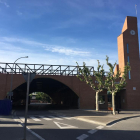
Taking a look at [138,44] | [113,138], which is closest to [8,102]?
[113,138]

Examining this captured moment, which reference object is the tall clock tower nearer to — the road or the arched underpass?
the arched underpass

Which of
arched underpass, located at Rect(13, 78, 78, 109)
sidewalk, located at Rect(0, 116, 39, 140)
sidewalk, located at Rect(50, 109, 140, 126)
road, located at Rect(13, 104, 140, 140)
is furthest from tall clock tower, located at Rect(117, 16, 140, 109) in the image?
sidewalk, located at Rect(0, 116, 39, 140)

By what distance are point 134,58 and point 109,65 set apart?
1408 centimetres

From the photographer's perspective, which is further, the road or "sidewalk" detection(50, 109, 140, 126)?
"sidewalk" detection(50, 109, 140, 126)

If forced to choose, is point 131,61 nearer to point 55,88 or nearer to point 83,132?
point 55,88

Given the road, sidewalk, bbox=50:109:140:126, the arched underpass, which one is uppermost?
the arched underpass

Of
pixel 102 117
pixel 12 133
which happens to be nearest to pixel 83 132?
pixel 12 133

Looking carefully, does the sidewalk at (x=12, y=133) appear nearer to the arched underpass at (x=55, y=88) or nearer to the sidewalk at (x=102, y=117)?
the sidewalk at (x=102, y=117)

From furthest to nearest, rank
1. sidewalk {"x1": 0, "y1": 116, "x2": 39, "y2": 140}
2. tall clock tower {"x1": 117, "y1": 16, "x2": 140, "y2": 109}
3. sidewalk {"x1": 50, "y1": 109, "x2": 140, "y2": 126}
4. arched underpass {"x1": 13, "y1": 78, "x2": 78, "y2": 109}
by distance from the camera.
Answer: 1. arched underpass {"x1": 13, "y1": 78, "x2": 78, "y2": 109}
2. tall clock tower {"x1": 117, "y1": 16, "x2": 140, "y2": 109}
3. sidewalk {"x1": 50, "y1": 109, "x2": 140, "y2": 126}
4. sidewalk {"x1": 0, "y1": 116, "x2": 39, "y2": 140}

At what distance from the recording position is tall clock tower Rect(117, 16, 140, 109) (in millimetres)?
34438

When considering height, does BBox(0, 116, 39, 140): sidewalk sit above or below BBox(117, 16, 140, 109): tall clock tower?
below

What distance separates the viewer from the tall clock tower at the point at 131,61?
34438mm

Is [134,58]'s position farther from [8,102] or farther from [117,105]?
[8,102]

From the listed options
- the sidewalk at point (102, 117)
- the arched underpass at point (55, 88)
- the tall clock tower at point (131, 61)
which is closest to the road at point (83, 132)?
the sidewalk at point (102, 117)
